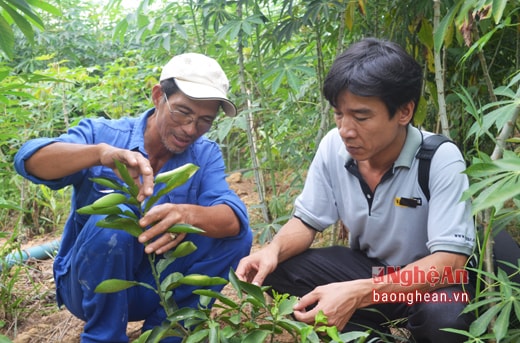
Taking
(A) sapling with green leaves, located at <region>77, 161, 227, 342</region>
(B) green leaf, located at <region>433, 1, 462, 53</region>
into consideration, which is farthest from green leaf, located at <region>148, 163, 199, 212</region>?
(B) green leaf, located at <region>433, 1, 462, 53</region>

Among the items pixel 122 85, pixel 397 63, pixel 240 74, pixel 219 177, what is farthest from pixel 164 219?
pixel 122 85

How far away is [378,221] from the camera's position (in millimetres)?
1920

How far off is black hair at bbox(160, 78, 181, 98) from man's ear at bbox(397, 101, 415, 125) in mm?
767

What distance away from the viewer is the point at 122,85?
416 cm

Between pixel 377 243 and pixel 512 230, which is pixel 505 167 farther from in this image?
pixel 512 230

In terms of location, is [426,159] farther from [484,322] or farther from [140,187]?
[140,187]

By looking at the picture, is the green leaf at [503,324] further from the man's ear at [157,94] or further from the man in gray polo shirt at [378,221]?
the man's ear at [157,94]

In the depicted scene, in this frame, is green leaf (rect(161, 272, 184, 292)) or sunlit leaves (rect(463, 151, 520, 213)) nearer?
sunlit leaves (rect(463, 151, 520, 213))

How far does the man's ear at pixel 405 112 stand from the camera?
1.84m

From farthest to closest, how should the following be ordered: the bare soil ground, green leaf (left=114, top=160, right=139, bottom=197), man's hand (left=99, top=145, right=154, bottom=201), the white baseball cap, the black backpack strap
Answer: the bare soil ground < the white baseball cap < the black backpack strap < man's hand (left=99, top=145, right=154, bottom=201) < green leaf (left=114, top=160, right=139, bottom=197)

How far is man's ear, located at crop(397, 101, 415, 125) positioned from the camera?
184cm

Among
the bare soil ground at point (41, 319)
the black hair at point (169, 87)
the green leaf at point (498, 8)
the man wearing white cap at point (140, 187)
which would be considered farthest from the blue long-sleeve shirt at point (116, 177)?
the green leaf at point (498, 8)

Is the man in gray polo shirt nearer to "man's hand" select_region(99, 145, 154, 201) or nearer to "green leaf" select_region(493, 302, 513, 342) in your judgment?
"green leaf" select_region(493, 302, 513, 342)

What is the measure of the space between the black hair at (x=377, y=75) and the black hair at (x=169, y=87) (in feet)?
1.84
